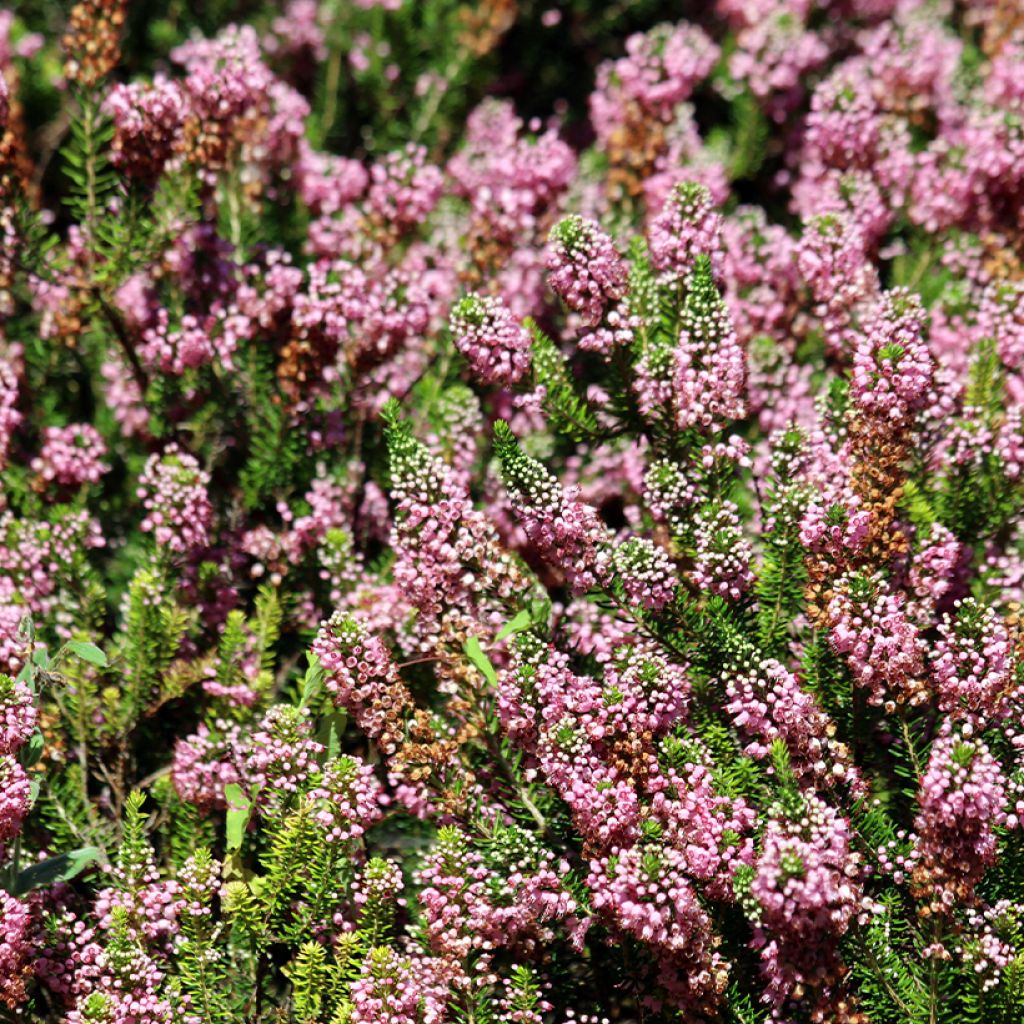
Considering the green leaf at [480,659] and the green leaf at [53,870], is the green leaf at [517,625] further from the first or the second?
the green leaf at [53,870]

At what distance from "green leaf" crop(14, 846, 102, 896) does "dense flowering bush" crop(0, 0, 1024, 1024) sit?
0.06 feet

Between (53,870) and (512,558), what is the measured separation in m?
1.43

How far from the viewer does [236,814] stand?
3.26 meters

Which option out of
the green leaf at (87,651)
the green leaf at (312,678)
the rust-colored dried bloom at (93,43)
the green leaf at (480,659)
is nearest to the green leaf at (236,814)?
the green leaf at (312,678)

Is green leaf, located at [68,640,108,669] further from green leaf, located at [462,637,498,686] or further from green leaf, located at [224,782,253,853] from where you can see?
green leaf, located at [462,637,498,686]

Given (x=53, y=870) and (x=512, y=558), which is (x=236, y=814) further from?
(x=512, y=558)

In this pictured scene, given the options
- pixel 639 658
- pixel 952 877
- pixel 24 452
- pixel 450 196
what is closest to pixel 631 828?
pixel 639 658

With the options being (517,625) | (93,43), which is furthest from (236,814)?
(93,43)

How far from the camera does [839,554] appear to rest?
10.4ft

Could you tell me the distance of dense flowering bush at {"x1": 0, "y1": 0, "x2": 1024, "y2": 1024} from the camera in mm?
2965

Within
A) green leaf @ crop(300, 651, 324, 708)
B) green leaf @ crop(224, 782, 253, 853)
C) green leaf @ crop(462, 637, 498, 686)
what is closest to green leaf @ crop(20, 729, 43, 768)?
green leaf @ crop(224, 782, 253, 853)

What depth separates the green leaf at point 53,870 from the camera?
10.1ft

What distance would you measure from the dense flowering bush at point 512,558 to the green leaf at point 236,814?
11 mm

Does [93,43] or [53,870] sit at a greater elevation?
[93,43]
